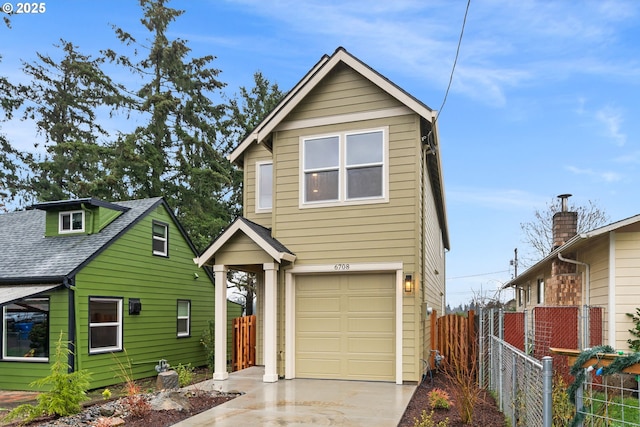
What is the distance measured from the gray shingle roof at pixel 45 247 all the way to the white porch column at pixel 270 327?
15.6 feet

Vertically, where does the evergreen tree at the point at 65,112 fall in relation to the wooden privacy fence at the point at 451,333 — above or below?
above

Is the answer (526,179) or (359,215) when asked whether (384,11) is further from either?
(526,179)

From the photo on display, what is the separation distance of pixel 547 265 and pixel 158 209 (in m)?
11.8

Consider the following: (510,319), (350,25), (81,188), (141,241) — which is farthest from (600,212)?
(81,188)

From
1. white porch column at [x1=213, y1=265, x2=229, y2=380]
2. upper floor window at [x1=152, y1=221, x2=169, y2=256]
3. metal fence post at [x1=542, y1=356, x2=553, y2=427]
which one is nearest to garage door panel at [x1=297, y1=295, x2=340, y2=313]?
white porch column at [x1=213, y1=265, x2=229, y2=380]

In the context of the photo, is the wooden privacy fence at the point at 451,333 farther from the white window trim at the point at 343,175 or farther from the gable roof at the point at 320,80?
the gable roof at the point at 320,80

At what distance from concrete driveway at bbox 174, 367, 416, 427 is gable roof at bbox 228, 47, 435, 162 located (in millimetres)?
4937

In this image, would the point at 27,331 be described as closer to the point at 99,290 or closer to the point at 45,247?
the point at 99,290

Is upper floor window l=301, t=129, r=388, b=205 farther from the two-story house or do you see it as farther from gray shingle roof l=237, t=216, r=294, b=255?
gray shingle roof l=237, t=216, r=294, b=255

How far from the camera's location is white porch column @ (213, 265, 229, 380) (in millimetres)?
9578

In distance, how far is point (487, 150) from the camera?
21516 millimetres

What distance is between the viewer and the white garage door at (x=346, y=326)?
9305 millimetres

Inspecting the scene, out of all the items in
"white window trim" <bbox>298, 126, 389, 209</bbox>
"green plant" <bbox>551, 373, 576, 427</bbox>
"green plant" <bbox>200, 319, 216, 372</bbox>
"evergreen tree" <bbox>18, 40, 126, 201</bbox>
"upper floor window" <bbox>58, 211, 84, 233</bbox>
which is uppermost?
"evergreen tree" <bbox>18, 40, 126, 201</bbox>

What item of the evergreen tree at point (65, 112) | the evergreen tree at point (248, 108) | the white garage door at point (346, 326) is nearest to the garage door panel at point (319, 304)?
the white garage door at point (346, 326)
